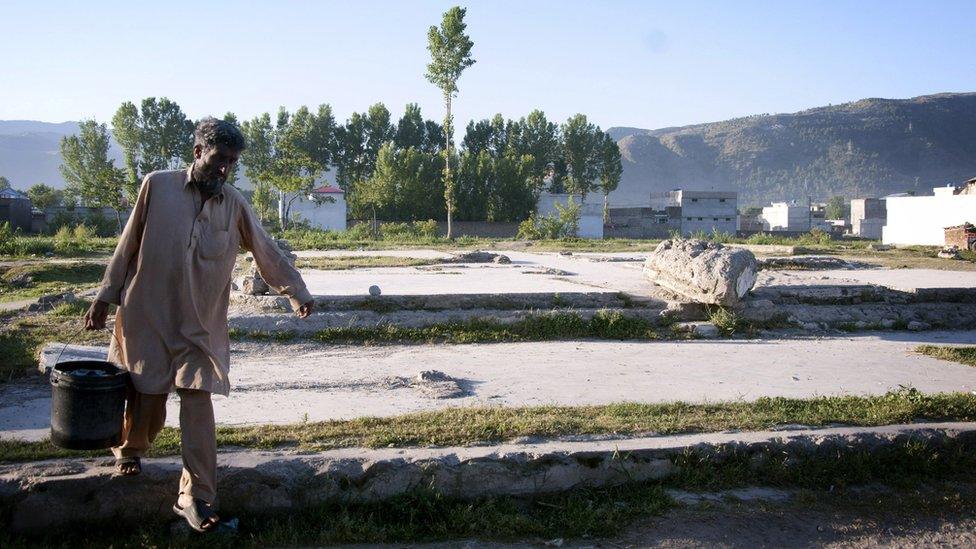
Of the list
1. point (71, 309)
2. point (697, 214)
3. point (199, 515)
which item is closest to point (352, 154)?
point (697, 214)

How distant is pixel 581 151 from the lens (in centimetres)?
6269

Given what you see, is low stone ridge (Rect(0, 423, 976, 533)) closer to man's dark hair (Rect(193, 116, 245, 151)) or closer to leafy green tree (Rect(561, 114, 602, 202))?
man's dark hair (Rect(193, 116, 245, 151))

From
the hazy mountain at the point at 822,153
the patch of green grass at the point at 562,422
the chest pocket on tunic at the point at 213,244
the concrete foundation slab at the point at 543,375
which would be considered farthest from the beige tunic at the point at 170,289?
the hazy mountain at the point at 822,153

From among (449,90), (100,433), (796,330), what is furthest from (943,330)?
(449,90)

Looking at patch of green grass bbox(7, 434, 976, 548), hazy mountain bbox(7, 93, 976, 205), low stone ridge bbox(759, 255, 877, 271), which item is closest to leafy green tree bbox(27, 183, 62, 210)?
low stone ridge bbox(759, 255, 877, 271)

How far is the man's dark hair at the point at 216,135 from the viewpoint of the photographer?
11.1 feet

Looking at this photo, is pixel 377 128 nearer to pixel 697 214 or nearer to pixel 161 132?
pixel 161 132

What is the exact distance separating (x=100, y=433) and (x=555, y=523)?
201cm

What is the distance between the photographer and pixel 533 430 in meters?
4.41

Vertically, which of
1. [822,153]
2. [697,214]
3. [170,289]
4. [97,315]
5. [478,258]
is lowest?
[478,258]

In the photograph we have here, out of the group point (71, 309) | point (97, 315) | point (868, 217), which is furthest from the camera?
point (868, 217)

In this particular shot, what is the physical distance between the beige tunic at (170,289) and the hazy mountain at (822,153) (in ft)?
494

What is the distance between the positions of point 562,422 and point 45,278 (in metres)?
13.1

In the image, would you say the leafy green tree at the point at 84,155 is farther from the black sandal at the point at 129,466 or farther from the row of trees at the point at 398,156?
the black sandal at the point at 129,466
